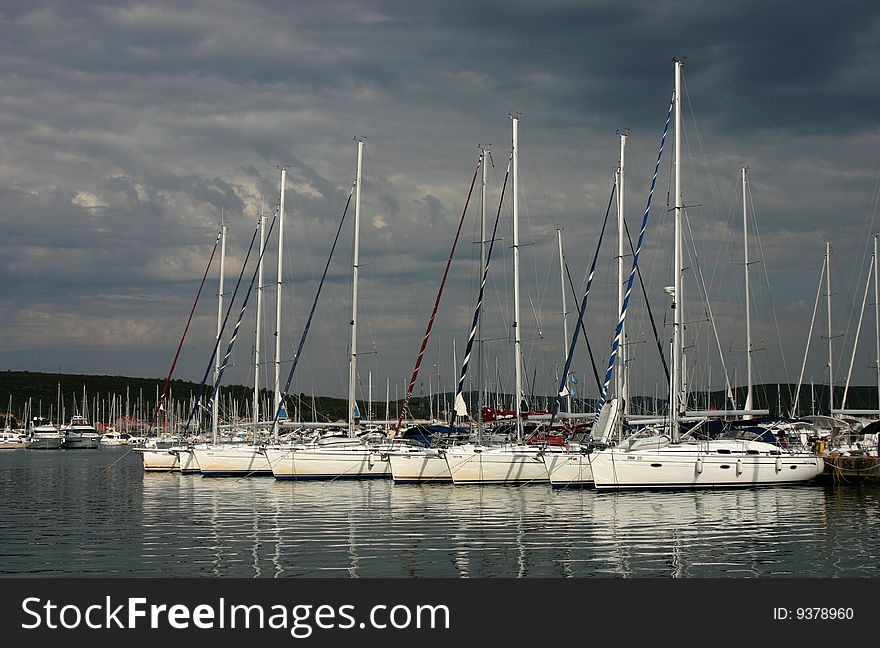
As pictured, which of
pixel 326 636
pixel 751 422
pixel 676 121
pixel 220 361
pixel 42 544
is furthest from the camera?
pixel 220 361

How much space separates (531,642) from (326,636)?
313 cm

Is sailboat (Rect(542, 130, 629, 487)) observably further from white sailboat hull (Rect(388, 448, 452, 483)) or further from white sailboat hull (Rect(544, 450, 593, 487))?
white sailboat hull (Rect(388, 448, 452, 483))

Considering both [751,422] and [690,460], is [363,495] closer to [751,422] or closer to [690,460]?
[690,460]

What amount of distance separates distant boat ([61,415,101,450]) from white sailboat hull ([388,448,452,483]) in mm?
107495

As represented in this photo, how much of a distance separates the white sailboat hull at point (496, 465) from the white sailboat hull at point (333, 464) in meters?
6.35

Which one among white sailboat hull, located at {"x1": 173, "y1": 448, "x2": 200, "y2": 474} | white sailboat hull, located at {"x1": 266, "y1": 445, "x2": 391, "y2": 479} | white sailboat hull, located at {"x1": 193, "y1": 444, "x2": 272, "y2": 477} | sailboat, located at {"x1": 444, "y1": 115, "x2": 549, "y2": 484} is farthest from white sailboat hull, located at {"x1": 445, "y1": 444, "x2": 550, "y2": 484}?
white sailboat hull, located at {"x1": 173, "y1": 448, "x2": 200, "y2": 474}

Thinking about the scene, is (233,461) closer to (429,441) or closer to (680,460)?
(429,441)

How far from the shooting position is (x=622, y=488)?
1566 inches

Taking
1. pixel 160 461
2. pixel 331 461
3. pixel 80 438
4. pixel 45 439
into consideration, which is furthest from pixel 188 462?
pixel 45 439

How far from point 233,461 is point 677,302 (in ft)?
85.0

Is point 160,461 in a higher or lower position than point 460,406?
lower

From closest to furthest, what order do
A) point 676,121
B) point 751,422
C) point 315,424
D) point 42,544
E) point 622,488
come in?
point 42,544
point 622,488
point 676,121
point 751,422
point 315,424

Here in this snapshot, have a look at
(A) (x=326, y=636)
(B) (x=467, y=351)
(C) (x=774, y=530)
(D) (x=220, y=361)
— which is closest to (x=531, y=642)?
(A) (x=326, y=636)

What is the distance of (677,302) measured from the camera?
4334cm
